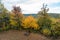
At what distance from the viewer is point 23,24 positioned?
1478 inches

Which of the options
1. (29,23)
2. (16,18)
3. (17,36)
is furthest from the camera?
(16,18)

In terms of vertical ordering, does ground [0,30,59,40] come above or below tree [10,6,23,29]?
below

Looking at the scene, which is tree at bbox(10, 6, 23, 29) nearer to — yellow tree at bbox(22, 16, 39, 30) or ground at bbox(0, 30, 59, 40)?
yellow tree at bbox(22, 16, 39, 30)

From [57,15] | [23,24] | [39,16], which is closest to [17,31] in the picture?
[23,24]

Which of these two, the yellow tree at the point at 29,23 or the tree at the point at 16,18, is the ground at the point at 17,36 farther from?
the yellow tree at the point at 29,23

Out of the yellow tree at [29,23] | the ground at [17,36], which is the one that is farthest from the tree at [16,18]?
the ground at [17,36]

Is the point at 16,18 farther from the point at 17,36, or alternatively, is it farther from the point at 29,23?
A: the point at 17,36

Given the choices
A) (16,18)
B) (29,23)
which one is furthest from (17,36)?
(16,18)

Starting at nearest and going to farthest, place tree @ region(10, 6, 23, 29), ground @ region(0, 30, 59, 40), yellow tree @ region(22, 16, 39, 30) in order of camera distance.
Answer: ground @ region(0, 30, 59, 40) → yellow tree @ region(22, 16, 39, 30) → tree @ region(10, 6, 23, 29)

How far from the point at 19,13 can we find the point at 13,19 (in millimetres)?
1663

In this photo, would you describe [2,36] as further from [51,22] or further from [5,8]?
[51,22]

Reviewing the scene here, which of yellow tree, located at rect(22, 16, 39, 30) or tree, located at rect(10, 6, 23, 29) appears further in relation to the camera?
tree, located at rect(10, 6, 23, 29)

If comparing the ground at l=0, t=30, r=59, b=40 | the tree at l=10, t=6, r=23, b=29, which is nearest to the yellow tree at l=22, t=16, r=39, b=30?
the tree at l=10, t=6, r=23, b=29

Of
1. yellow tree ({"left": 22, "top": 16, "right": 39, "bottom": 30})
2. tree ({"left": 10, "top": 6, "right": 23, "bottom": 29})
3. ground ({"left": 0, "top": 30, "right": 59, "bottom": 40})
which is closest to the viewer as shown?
ground ({"left": 0, "top": 30, "right": 59, "bottom": 40})
